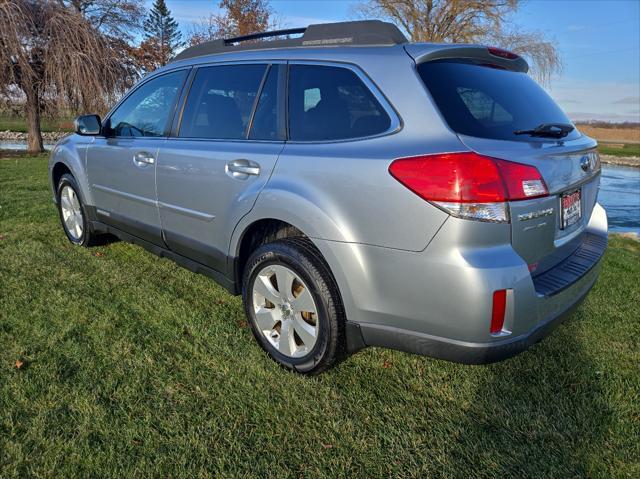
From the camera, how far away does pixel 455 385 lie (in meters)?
2.60

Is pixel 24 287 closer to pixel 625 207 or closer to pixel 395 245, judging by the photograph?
pixel 395 245

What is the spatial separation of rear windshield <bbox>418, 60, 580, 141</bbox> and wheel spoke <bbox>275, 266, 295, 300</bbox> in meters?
1.15

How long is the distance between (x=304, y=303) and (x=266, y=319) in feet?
1.20

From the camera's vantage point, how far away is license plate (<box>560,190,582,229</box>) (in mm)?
2293

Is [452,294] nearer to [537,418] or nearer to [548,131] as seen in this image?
[537,418]

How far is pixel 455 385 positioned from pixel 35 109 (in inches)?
792

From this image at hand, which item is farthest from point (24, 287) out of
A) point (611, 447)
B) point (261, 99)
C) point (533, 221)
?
point (611, 447)

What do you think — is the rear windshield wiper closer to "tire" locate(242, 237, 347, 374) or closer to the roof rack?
the roof rack

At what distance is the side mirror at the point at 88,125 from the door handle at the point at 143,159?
0.85 meters

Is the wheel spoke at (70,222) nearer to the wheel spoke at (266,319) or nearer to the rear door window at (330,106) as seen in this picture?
the wheel spoke at (266,319)

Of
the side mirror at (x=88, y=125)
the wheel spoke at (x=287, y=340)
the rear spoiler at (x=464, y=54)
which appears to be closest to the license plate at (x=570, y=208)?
the rear spoiler at (x=464, y=54)

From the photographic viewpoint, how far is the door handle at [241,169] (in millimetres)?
2722

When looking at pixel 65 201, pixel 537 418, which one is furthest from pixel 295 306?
pixel 65 201

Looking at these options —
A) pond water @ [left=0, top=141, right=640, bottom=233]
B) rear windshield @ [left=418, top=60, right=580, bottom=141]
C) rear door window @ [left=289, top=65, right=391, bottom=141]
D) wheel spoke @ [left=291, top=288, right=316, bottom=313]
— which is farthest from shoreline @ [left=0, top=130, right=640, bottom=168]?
rear windshield @ [left=418, top=60, right=580, bottom=141]
